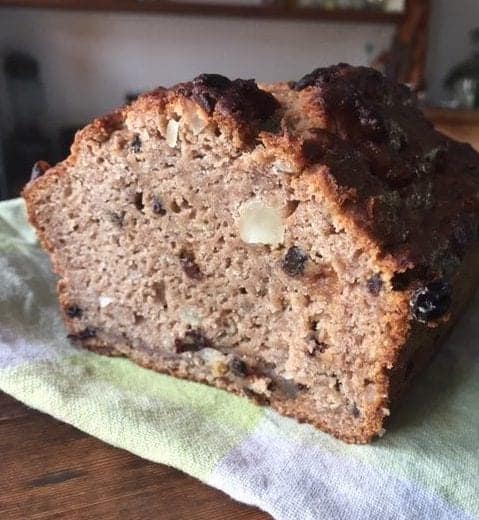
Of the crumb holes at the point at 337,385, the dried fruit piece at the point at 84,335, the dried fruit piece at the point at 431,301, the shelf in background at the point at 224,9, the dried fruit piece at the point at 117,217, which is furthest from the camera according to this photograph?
the shelf in background at the point at 224,9

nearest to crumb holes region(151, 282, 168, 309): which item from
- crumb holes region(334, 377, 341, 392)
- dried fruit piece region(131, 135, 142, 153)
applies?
dried fruit piece region(131, 135, 142, 153)

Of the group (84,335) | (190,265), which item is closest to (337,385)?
(190,265)

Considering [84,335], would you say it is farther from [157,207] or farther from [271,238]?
[271,238]

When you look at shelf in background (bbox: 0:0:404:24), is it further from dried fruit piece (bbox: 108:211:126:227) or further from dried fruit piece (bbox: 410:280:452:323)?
dried fruit piece (bbox: 410:280:452:323)

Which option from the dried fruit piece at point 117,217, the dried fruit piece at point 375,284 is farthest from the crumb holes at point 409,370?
the dried fruit piece at point 117,217

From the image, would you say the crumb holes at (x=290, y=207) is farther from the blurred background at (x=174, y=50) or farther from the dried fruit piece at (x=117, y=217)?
the blurred background at (x=174, y=50)

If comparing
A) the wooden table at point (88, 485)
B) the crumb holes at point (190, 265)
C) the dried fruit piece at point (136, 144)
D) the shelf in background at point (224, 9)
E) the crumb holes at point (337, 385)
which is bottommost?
the wooden table at point (88, 485)

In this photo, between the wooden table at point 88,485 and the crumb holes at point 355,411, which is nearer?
the wooden table at point 88,485
